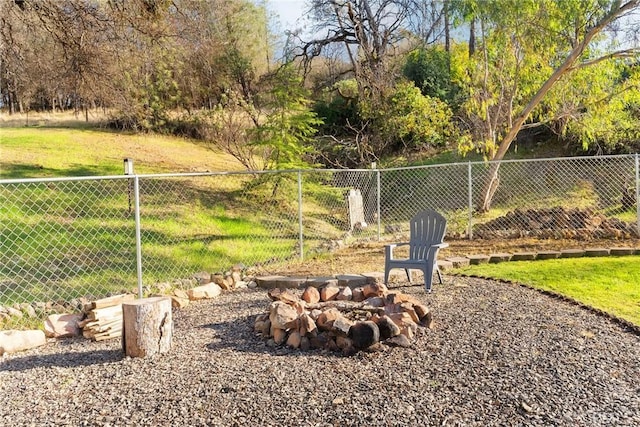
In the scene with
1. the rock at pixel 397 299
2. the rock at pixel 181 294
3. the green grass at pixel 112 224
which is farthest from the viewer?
the green grass at pixel 112 224

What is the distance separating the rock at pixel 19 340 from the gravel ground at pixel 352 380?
0.15 m

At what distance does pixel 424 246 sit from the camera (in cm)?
624

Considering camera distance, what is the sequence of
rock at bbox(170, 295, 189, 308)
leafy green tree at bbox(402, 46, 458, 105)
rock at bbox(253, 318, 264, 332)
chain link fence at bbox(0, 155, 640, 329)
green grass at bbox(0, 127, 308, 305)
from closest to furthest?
rock at bbox(253, 318, 264, 332)
rock at bbox(170, 295, 189, 308)
chain link fence at bbox(0, 155, 640, 329)
green grass at bbox(0, 127, 308, 305)
leafy green tree at bbox(402, 46, 458, 105)

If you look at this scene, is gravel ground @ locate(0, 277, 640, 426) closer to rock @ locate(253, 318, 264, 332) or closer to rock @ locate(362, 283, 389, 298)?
rock @ locate(253, 318, 264, 332)

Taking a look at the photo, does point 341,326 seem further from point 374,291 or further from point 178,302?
point 178,302

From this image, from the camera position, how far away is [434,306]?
4.91 m

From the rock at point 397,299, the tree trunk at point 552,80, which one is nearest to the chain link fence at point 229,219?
the tree trunk at point 552,80

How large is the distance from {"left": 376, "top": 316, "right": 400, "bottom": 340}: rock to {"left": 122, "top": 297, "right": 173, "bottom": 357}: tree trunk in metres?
1.63

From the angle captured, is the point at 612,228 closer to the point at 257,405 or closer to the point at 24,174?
the point at 257,405

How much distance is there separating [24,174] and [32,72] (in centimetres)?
257

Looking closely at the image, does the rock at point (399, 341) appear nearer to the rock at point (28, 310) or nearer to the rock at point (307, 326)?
the rock at point (307, 326)

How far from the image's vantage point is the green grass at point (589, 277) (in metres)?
5.07

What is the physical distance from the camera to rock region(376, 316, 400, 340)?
380 centimetres

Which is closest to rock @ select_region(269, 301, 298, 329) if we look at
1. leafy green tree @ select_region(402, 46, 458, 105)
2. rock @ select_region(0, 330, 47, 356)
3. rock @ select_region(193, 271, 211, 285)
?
rock @ select_region(0, 330, 47, 356)
